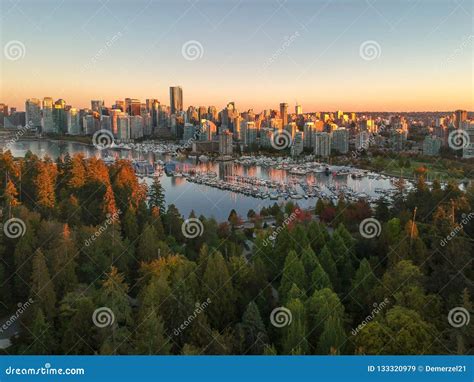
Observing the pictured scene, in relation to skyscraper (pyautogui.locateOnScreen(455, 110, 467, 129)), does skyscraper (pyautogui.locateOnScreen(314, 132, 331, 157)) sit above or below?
below

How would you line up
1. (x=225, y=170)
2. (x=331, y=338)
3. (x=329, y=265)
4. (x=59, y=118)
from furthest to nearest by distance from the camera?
1. (x=59, y=118)
2. (x=225, y=170)
3. (x=329, y=265)
4. (x=331, y=338)

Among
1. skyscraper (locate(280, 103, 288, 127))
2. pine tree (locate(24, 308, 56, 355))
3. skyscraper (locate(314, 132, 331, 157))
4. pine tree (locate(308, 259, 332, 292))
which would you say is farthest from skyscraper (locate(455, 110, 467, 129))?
pine tree (locate(24, 308, 56, 355))

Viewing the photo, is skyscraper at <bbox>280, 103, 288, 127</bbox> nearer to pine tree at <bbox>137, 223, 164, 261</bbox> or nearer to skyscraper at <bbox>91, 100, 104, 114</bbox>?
skyscraper at <bbox>91, 100, 104, 114</bbox>

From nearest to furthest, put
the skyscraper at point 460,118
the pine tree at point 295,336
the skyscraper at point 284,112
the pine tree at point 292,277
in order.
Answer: the pine tree at point 295,336 < the pine tree at point 292,277 < the skyscraper at point 460,118 < the skyscraper at point 284,112

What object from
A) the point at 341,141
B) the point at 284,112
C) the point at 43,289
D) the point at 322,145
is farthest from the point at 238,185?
the point at 284,112

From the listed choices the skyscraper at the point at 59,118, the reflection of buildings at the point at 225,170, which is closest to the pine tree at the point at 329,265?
the reflection of buildings at the point at 225,170

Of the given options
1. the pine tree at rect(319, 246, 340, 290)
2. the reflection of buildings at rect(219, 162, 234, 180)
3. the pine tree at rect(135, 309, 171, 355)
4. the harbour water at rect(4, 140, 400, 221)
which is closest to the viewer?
the pine tree at rect(135, 309, 171, 355)

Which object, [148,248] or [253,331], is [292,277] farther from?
[148,248]

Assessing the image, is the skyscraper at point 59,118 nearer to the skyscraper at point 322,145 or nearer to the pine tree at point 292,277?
A: the skyscraper at point 322,145
